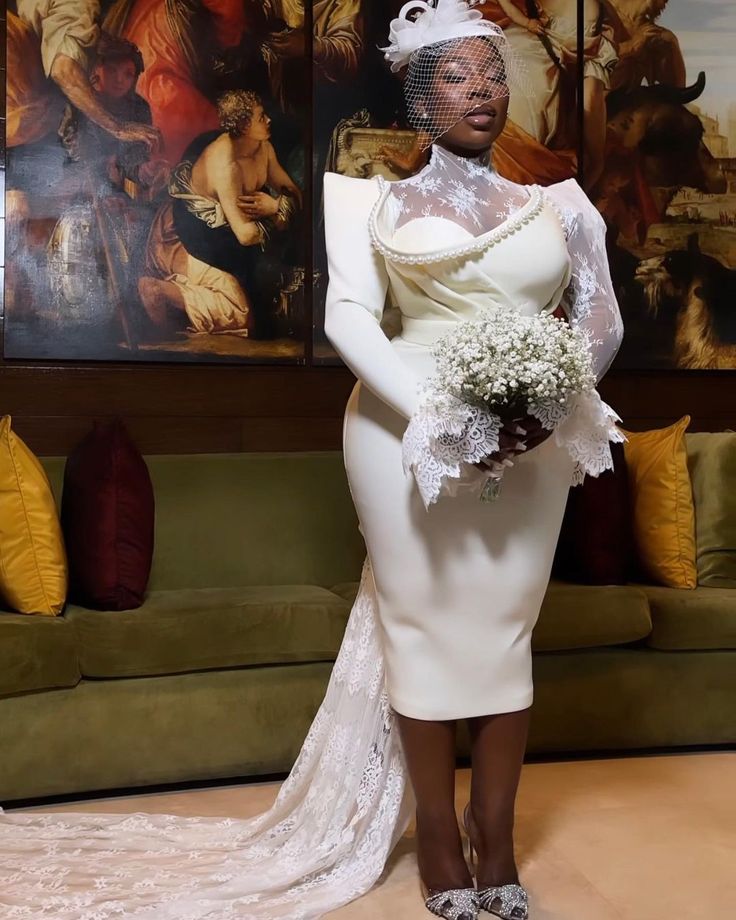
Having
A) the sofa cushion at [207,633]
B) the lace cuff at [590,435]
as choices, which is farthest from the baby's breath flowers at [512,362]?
the sofa cushion at [207,633]

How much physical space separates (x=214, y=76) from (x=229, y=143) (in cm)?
27

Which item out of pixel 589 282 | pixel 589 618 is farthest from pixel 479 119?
pixel 589 618

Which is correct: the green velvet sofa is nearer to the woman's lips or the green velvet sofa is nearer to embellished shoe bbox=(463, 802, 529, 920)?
embellished shoe bbox=(463, 802, 529, 920)

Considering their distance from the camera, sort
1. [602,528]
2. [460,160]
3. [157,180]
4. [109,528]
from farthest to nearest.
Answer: [157,180] → [602,528] → [109,528] → [460,160]

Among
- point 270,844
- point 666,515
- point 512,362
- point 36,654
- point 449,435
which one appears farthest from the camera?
point 666,515

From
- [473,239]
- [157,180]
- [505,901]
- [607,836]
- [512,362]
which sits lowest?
[607,836]

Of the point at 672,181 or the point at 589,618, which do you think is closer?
the point at 589,618

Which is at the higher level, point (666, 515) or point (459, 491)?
point (459, 491)

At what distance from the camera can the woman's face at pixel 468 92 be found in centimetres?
251

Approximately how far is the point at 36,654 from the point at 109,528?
479 mm

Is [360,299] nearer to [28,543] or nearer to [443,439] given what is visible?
[443,439]

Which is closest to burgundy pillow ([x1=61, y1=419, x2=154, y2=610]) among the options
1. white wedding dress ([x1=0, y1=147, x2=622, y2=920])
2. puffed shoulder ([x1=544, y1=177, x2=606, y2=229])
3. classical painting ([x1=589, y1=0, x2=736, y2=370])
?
white wedding dress ([x1=0, y1=147, x2=622, y2=920])

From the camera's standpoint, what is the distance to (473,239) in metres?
2.47

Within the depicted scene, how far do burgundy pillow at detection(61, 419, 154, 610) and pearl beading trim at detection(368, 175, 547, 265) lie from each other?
1.48 m
